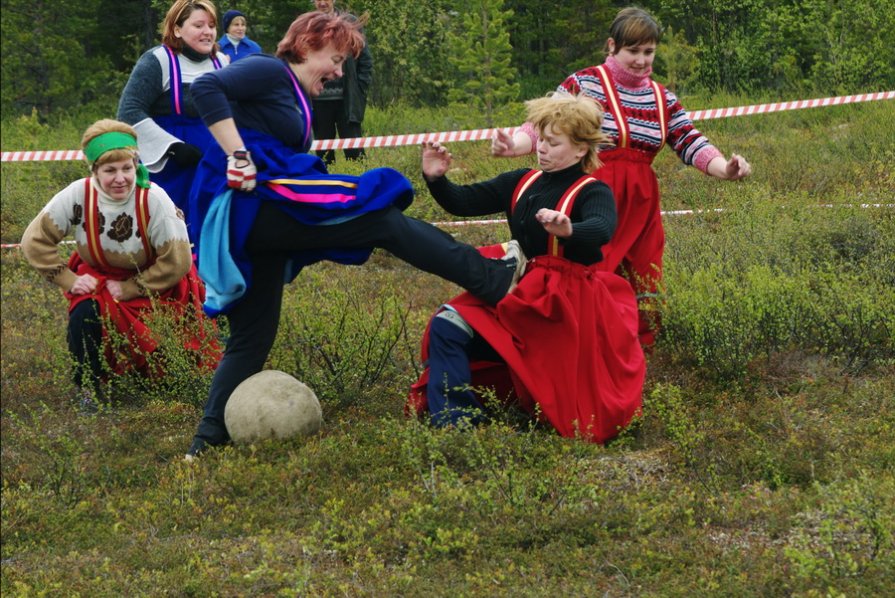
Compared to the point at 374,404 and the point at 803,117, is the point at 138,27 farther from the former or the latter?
the point at 374,404

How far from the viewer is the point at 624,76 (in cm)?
617

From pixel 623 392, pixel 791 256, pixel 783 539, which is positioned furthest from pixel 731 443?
pixel 791 256

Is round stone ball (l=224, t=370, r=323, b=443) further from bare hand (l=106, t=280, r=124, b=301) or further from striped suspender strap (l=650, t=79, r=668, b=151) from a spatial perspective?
striped suspender strap (l=650, t=79, r=668, b=151)

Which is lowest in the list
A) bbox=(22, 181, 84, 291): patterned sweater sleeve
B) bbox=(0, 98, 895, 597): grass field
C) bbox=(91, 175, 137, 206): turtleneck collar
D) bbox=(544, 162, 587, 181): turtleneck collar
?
bbox=(0, 98, 895, 597): grass field

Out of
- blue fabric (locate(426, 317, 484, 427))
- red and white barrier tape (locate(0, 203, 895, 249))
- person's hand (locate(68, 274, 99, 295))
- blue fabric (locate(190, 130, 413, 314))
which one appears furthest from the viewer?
red and white barrier tape (locate(0, 203, 895, 249))

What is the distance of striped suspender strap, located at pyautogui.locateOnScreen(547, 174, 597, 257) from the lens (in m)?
5.32

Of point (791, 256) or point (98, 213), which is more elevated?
point (98, 213)

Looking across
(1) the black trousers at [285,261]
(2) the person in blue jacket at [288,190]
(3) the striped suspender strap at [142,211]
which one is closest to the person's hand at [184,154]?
(3) the striped suspender strap at [142,211]

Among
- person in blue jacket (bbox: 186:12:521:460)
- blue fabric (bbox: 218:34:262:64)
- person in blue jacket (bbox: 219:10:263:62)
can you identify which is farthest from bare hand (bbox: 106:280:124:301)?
person in blue jacket (bbox: 219:10:263:62)

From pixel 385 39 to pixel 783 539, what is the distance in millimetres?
13800

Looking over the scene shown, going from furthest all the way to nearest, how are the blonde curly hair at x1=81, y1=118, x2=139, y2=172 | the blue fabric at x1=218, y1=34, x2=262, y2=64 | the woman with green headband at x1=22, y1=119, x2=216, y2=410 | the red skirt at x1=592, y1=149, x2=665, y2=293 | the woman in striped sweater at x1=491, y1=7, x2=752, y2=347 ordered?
the blue fabric at x1=218, y1=34, x2=262, y2=64, the woman with green headband at x1=22, y1=119, x2=216, y2=410, the blonde curly hair at x1=81, y1=118, x2=139, y2=172, the red skirt at x1=592, y1=149, x2=665, y2=293, the woman in striped sweater at x1=491, y1=7, x2=752, y2=347

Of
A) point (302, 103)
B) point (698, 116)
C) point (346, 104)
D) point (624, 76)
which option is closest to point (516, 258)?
point (302, 103)

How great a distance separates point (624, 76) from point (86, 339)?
3.17m

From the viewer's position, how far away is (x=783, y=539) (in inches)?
177
